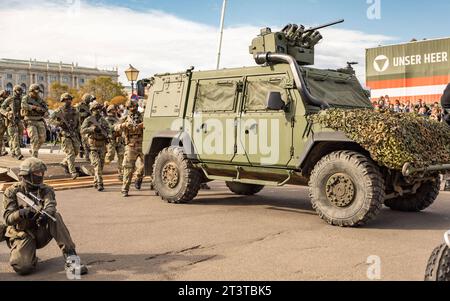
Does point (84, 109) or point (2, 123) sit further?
point (2, 123)

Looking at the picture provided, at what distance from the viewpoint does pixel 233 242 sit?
20.3ft

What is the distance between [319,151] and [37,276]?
13.3 feet

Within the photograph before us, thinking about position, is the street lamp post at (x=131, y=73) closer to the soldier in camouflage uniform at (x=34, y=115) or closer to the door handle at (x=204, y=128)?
the soldier in camouflage uniform at (x=34, y=115)

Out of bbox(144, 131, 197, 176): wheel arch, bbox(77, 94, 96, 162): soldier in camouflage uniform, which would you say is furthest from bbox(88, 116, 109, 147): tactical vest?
bbox(77, 94, 96, 162): soldier in camouflage uniform

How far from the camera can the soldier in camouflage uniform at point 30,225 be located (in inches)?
195

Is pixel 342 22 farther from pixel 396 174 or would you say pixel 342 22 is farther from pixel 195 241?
pixel 195 241

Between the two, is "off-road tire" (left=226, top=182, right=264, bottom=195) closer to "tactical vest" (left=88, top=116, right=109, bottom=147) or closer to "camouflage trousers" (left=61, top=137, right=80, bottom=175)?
A: "tactical vest" (left=88, top=116, right=109, bottom=147)

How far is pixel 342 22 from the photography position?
8547mm

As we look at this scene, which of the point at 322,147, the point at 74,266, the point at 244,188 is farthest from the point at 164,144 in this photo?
the point at 74,266

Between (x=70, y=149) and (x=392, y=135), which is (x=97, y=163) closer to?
(x=70, y=149)

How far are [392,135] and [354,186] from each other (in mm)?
815

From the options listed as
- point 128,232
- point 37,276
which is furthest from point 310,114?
point 37,276
